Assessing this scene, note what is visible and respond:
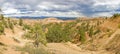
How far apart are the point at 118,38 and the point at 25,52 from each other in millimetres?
28357

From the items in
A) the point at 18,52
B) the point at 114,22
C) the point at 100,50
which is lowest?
the point at 114,22

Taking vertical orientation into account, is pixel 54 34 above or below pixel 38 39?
below

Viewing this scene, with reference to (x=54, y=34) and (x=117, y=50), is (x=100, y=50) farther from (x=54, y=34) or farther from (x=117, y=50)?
(x=54, y=34)

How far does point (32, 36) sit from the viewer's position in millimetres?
66375

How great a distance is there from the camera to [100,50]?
71688mm

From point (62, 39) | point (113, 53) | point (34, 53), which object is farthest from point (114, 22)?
point (34, 53)

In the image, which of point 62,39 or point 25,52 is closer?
point 25,52

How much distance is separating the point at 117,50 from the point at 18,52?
2320 cm

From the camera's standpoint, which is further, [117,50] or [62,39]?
[62,39]

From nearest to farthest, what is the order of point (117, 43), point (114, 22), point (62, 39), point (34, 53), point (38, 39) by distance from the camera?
point (34, 53), point (38, 39), point (117, 43), point (62, 39), point (114, 22)

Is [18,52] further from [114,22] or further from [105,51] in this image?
[114,22]

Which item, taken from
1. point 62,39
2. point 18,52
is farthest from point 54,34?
point 18,52

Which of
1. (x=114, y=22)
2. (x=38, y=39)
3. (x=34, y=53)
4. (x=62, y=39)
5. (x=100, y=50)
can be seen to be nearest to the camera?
(x=34, y=53)

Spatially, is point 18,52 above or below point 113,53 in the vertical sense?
above
